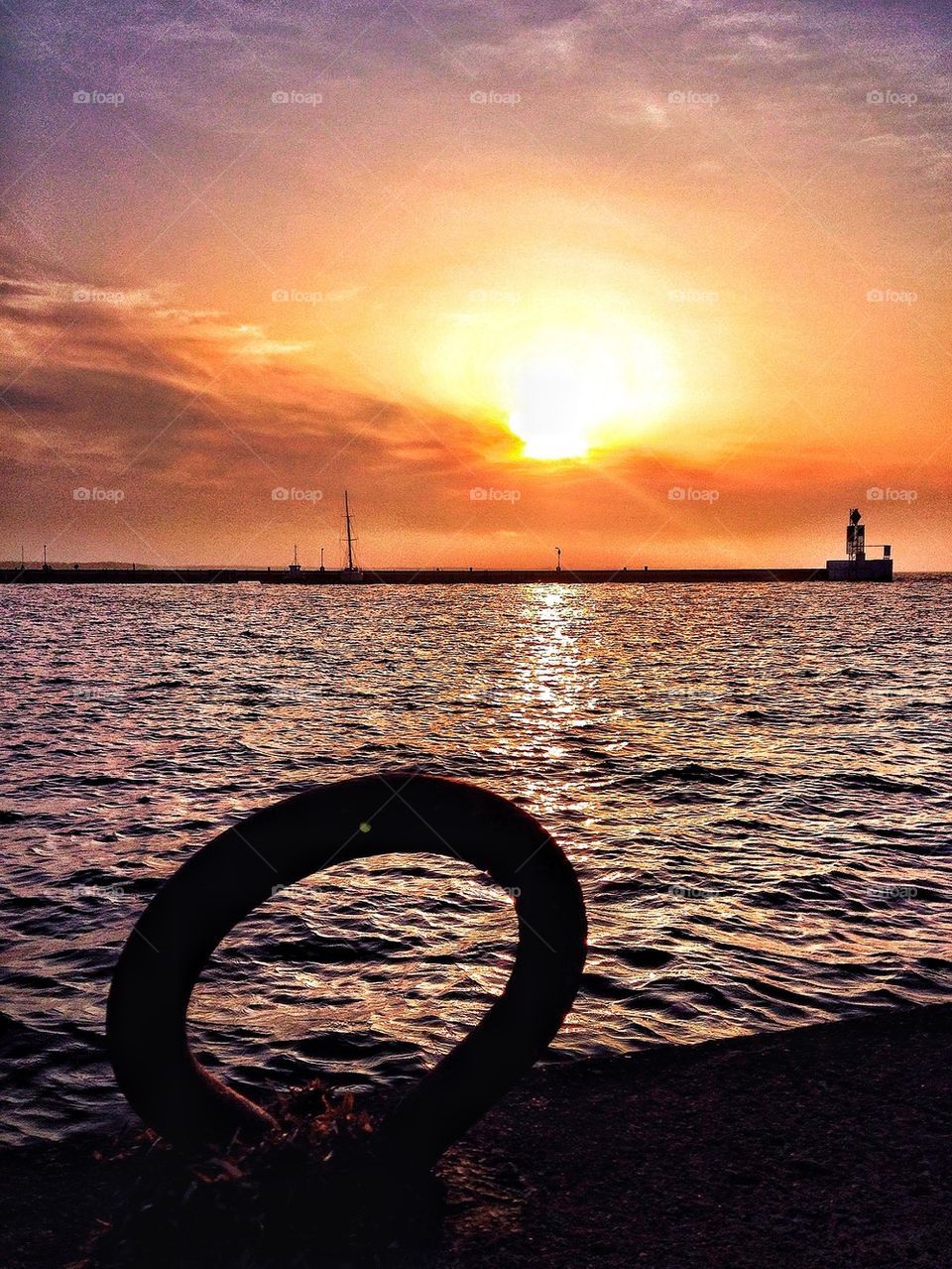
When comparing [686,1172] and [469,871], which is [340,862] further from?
[469,871]

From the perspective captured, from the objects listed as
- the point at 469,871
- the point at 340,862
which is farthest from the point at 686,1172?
the point at 469,871

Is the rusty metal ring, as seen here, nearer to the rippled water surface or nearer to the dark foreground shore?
the dark foreground shore

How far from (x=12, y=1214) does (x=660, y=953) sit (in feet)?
14.1

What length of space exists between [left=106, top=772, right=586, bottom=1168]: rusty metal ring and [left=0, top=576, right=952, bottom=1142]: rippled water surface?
1158mm

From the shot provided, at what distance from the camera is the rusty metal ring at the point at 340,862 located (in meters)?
3.37

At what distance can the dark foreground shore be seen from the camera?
3084 millimetres

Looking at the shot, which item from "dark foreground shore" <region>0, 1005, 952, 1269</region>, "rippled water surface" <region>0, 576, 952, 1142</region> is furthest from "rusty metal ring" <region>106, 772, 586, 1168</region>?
"rippled water surface" <region>0, 576, 952, 1142</region>

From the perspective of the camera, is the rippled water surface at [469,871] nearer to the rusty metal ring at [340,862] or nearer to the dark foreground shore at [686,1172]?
the dark foreground shore at [686,1172]

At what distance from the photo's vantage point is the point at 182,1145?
11.8 feet

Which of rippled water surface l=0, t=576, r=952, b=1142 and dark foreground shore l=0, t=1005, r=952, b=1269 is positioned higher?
dark foreground shore l=0, t=1005, r=952, b=1269

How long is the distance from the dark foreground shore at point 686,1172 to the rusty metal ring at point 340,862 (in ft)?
0.95

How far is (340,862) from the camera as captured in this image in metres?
3.35

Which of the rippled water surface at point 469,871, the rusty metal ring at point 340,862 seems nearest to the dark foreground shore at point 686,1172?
the rusty metal ring at point 340,862

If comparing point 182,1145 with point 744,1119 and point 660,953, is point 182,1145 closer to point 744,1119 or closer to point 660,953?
point 744,1119
